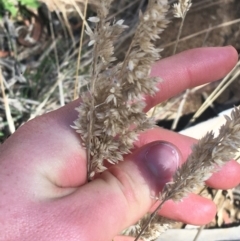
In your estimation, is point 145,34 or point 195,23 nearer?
point 145,34

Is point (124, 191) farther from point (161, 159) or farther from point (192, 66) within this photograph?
point (192, 66)

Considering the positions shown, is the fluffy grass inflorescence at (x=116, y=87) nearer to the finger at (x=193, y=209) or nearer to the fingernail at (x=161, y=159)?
the fingernail at (x=161, y=159)

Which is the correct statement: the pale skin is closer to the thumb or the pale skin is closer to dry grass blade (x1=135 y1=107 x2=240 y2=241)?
the thumb

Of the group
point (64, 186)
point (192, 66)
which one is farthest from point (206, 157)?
point (192, 66)

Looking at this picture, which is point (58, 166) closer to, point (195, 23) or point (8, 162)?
point (8, 162)

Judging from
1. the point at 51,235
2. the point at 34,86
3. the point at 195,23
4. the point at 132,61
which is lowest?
the point at 34,86

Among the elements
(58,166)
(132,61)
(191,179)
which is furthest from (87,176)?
(132,61)

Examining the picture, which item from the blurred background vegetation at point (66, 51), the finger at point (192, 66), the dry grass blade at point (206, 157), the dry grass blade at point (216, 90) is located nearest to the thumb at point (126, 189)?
the dry grass blade at point (206, 157)
